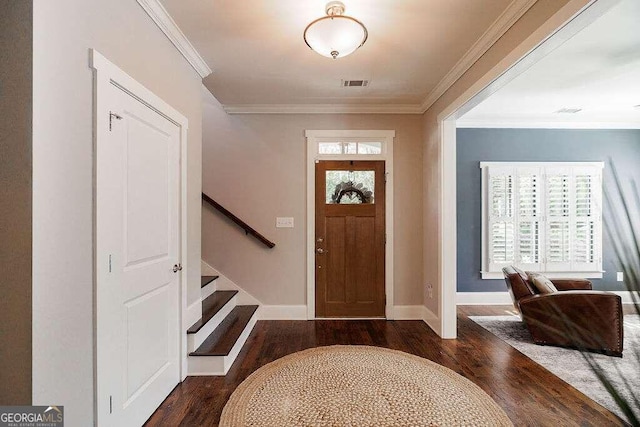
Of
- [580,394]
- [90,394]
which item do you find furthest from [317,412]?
[580,394]

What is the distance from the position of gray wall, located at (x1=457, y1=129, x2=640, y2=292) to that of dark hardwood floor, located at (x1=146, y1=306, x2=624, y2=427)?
0.89m

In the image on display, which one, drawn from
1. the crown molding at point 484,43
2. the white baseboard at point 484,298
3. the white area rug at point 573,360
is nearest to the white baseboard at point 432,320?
the white area rug at point 573,360

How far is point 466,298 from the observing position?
484 centimetres

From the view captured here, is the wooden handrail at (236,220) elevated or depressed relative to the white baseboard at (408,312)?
elevated

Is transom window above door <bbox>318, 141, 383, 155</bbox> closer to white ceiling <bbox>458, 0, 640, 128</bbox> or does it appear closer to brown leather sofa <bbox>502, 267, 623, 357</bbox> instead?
white ceiling <bbox>458, 0, 640, 128</bbox>

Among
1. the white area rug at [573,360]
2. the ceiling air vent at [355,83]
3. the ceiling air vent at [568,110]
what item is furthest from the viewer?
the ceiling air vent at [568,110]

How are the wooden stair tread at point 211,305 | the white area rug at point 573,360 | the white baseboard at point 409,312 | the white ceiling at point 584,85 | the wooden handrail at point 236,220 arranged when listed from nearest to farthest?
the white area rug at point 573,360, the white ceiling at point 584,85, the wooden stair tread at point 211,305, the wooden handrail at point 236,220, the white baseboard at point 409,312

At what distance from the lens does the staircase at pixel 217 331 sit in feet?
8.87

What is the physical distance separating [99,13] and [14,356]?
65.7 inches

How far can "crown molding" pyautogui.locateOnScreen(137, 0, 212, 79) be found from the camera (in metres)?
2.14

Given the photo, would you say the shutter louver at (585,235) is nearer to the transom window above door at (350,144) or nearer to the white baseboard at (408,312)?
the white baseboard at (408,312)

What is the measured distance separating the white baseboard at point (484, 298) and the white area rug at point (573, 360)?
67 cm

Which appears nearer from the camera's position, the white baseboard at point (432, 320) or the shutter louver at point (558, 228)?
the white baseboard at point (432, 320)

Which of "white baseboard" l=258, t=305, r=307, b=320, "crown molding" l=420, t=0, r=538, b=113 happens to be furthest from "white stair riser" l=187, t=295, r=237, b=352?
"crown molding" l=420, t=0, r=538, b=113
